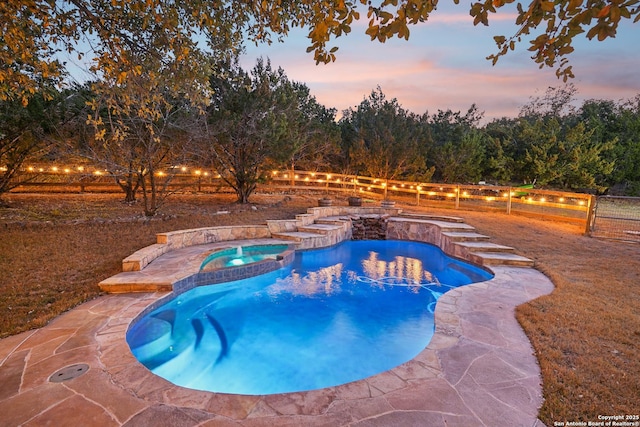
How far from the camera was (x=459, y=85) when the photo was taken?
1703 cm

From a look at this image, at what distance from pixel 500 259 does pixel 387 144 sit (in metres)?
11.3

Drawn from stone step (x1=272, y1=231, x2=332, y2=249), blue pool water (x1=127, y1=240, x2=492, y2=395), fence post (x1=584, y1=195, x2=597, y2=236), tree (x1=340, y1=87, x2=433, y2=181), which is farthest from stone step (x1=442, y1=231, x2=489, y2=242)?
tree (x1=340, y1=87, x2=433, y2=181)

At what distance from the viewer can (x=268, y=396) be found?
2.51 m

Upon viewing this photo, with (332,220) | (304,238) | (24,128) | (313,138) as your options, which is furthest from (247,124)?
(313,138)

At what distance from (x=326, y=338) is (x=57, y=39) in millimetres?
5827

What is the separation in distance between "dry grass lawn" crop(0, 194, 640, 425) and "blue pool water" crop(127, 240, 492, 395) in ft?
4.52

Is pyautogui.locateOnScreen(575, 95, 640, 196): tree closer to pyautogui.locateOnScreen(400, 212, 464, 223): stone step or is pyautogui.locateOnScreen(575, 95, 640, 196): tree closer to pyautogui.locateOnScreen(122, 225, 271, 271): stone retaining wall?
pyautogui.locateOnScreen(400, 212, 464, 223): stone step

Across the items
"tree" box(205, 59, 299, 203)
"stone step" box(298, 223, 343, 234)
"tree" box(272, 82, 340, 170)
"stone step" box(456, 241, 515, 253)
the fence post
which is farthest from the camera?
"tree" box(272, 82, 340, 170)

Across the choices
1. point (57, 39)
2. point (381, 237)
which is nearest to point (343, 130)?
point (381, 237)

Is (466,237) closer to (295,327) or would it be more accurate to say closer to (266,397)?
(295,327)

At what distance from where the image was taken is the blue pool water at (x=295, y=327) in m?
3.77

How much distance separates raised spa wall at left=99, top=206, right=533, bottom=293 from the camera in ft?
16.9

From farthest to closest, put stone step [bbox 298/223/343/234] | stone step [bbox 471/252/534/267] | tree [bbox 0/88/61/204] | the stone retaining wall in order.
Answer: stone step [bbox 298/223/343/234] → tree [bbox 0/88/61/204] → stone step [bbox 471/252/534/267] → the stone retaining wall

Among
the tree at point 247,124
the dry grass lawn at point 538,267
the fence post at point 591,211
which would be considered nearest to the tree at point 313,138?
the tree at point 247,124
